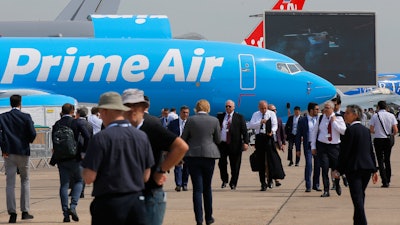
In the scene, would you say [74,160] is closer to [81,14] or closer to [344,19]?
[344,19]

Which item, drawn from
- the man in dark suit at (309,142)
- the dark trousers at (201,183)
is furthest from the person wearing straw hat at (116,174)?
the man in dark suit at (309,142)

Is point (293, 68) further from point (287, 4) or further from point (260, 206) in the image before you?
point (287, 4)

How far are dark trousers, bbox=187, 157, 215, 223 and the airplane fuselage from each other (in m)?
20.0

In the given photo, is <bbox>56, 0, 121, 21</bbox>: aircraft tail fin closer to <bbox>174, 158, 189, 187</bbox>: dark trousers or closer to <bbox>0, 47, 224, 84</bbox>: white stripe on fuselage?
<bbox>0, 47, 224, 84</bbox>: white stripe on fuselage

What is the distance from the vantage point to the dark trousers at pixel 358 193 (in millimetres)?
11617

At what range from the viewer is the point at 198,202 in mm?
12781

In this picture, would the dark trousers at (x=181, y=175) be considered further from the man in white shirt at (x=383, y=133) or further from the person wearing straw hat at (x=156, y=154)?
the person wearing straw hat at (x=156, y=154)

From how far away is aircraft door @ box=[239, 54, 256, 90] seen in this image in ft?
110

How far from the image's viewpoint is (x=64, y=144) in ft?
45.0

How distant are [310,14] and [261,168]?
40.6 m

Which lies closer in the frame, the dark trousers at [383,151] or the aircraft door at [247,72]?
the dark trousers at [383,151]

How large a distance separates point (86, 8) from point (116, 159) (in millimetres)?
78538

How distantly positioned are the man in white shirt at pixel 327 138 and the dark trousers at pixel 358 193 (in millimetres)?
4781

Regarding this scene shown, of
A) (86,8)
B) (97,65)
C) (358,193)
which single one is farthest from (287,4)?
(358,193)
